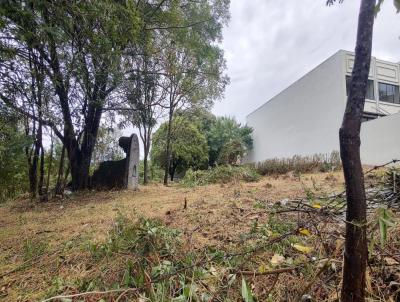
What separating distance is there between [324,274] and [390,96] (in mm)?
18773

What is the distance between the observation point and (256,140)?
2331 centimetres

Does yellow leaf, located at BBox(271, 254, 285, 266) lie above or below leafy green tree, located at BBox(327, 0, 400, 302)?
below

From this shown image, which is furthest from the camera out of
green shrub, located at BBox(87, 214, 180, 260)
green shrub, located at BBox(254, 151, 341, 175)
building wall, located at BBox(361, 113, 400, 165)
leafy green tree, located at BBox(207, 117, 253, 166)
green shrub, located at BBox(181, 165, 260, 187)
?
leafy green tree, located at BBox(207, 117, 253, 166)

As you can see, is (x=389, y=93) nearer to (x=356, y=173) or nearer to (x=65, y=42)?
(x=65, y=42)

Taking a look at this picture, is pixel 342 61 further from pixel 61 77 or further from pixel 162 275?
pixel 162 275

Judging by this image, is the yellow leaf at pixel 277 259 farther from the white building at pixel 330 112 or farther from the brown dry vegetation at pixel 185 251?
the white building at pixel 330 112

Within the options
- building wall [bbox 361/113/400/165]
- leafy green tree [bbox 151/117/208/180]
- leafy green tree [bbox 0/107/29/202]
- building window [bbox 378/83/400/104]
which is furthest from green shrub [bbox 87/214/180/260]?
building window [bbox 378/83/400/104]

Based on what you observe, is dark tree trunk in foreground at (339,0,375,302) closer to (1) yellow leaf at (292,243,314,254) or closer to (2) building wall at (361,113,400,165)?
(1) yellow leaf at (292,243,314,254)

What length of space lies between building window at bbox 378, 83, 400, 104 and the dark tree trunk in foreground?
1797 centimetres

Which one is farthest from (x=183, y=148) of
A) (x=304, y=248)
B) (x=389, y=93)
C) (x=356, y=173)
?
(x=356, y=173)

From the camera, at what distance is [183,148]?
63.1 feet

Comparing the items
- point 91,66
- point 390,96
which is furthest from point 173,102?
point 390,96

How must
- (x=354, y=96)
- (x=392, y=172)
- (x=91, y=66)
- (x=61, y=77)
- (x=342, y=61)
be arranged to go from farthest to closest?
(x=342, y=61) < (x=91, y=66) < (x=61, y=77) < (x=392, y=172) < (x=354, y=96)

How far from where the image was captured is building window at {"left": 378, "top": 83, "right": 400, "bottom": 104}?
653 inches
